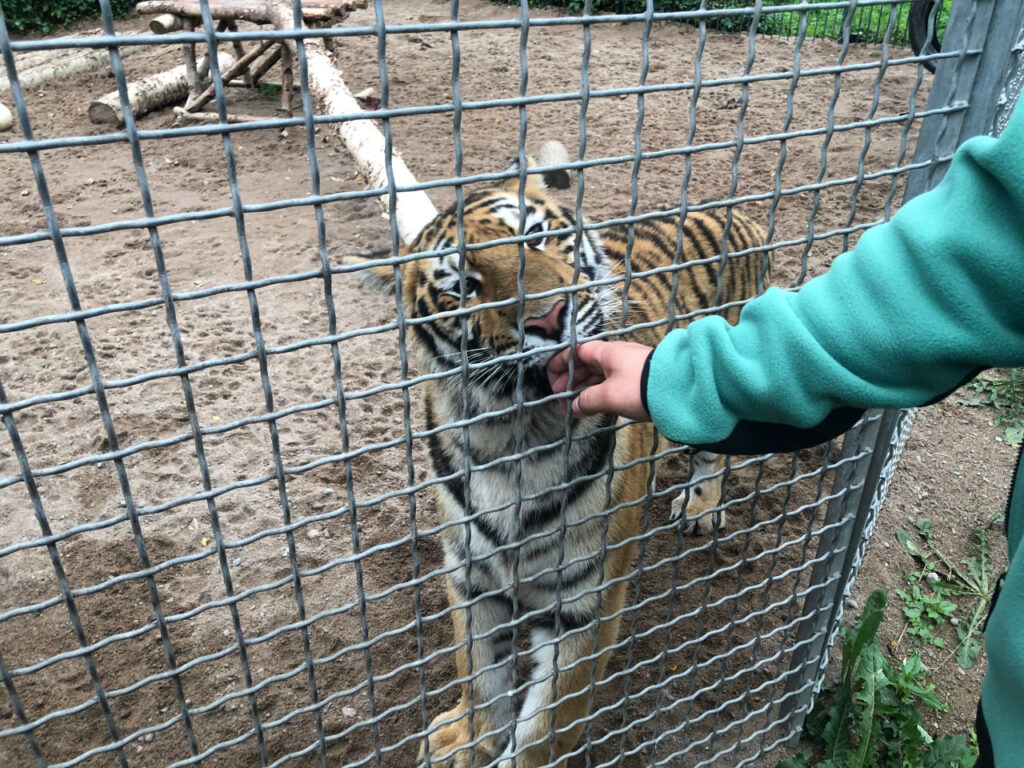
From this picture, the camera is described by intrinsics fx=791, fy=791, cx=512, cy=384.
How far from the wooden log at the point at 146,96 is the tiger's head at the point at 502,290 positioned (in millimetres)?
5948

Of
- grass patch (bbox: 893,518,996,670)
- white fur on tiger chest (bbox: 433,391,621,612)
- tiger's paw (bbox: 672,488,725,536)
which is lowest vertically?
tiger's paw (bbox: 672,488,725,536)

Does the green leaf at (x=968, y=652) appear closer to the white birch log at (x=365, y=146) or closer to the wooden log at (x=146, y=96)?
the white birch log at (x=365, y=146)

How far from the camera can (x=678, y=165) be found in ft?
19.6

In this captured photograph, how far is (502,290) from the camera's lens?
1.58 metres

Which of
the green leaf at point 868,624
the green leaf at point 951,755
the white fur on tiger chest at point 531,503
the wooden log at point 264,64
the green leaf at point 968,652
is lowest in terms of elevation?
the green leaf at point 968,652

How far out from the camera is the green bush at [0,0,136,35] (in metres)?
10.2

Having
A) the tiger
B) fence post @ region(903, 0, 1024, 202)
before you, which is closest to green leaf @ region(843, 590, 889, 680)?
the tiger

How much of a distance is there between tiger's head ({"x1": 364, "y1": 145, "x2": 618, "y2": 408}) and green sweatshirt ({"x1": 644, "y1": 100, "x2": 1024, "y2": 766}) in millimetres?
258

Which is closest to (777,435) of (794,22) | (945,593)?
(945,593)

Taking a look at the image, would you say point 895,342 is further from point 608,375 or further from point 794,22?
point 794,22

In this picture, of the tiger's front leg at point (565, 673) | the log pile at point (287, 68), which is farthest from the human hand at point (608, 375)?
the log pile at point (287, 68)

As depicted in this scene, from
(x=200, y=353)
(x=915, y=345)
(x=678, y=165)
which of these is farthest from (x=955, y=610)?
(x=678, y=165)

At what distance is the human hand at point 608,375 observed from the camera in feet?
4.00

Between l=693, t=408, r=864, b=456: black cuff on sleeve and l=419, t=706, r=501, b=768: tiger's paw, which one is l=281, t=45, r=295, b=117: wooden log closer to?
l=419, t=706, r=501, b=768: tiger's paw
